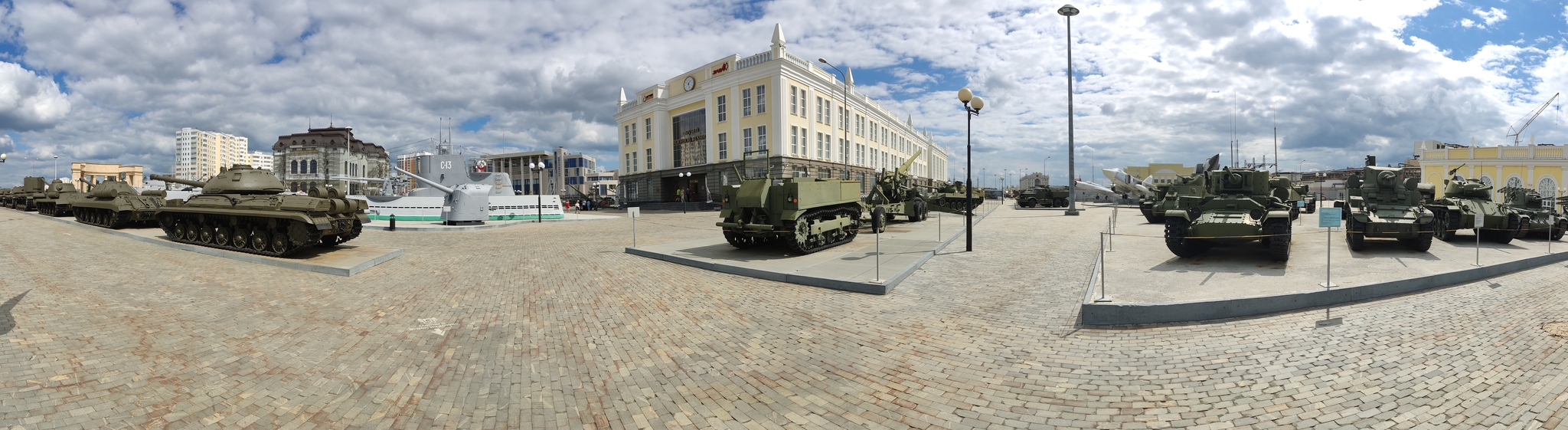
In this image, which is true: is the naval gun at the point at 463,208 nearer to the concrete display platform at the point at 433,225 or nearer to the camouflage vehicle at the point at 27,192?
the concrete display platform at the point at 433,225

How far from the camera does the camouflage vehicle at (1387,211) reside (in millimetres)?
11305

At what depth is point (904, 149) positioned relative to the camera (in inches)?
2899

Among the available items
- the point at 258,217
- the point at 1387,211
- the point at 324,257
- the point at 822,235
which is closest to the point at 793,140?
the point at 822,235

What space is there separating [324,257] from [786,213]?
9579 millimetres

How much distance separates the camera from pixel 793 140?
147 ft

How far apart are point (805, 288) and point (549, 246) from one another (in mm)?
9697

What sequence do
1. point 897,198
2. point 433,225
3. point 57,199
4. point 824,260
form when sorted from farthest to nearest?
point 57,199 → point 433,225 → point 897,198 → point 824,260

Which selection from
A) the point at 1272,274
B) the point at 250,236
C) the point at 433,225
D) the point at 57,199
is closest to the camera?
the point at 1272,274

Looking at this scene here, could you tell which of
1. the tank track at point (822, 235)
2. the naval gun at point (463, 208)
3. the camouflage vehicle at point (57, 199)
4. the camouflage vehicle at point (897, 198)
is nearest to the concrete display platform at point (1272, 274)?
the tank track at point (822, 235)

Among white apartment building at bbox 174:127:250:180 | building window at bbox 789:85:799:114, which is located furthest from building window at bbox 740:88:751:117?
white apartment building at bbox 174:127:250:180

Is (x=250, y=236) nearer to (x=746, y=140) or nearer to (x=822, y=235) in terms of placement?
(x=822, y=235)

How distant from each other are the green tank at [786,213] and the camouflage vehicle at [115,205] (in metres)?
19.3

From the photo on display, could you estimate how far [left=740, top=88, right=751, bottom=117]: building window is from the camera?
149 feet

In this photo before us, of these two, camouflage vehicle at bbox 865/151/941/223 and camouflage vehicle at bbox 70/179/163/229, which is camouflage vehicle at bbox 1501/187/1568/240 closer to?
camouflage vehicle at bbox 865/151/941/223
